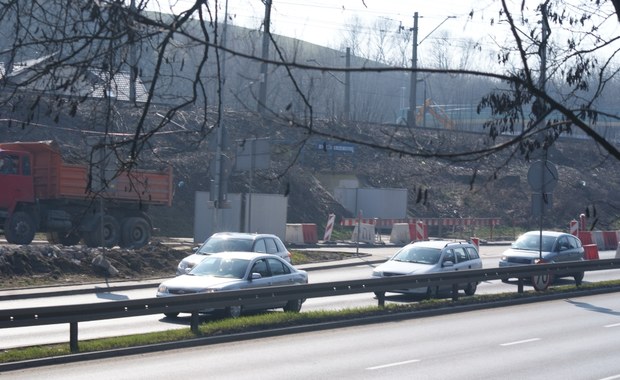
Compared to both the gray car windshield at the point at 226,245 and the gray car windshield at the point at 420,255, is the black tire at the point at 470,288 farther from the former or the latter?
the gray car windshield at the point at 226,245

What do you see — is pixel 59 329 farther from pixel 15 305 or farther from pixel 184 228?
pixel 184 228

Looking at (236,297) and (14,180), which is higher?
(14,180)

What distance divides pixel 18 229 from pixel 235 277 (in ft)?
48.0

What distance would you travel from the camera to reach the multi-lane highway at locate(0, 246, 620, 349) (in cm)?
1655

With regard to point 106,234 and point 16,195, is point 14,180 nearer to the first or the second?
point 16,195

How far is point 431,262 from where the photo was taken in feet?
78.3

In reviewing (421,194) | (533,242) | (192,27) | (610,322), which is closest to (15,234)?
(533,242)

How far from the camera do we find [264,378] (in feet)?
39.9

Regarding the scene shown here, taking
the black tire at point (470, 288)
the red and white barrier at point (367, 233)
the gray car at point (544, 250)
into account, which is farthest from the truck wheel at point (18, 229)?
the red and white barrier at point (367, 233)

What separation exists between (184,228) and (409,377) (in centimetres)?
3364

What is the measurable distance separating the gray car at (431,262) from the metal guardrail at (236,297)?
0.79 metres

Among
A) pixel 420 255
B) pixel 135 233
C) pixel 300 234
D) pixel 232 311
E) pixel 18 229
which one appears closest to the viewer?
pixel 232 311

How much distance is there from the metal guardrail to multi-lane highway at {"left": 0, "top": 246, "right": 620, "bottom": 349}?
1.08m

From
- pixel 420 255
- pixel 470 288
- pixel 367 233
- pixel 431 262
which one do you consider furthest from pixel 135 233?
pixel 470 288
